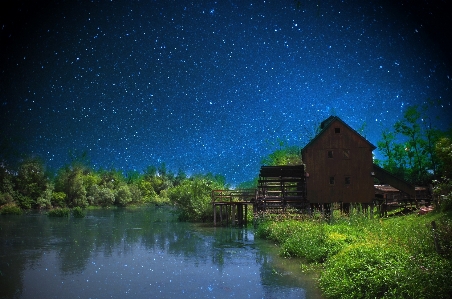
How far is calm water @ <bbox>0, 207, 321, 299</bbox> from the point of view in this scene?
15.4m

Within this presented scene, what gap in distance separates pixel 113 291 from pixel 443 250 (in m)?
11.7

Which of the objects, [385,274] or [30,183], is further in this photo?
[30,183]

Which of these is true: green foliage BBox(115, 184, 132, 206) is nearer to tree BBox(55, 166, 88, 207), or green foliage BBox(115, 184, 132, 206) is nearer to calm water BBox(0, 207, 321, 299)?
tree BBox(55, 166, 88, 207)

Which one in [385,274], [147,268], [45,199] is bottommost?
[147,268]

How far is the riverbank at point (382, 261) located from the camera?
10.1 metres

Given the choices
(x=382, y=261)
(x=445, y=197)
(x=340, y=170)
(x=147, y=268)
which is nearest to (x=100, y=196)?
(x=340, y=170)

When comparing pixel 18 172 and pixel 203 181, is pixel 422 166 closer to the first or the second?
pixel 203 181

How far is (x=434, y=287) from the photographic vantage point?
9.56 metres

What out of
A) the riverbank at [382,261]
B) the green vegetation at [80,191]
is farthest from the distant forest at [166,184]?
the riverbank at [382,261]

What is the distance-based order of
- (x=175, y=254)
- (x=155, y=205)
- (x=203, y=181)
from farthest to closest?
(x=155, y=205)
(x=203, y=181)
(x=175, y=254)

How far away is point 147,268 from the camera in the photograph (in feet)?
66.1

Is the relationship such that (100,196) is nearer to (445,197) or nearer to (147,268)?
(147,268)

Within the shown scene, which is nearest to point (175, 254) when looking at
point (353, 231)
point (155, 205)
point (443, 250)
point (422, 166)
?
point (353, 231)

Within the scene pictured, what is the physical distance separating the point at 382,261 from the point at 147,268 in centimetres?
1199
